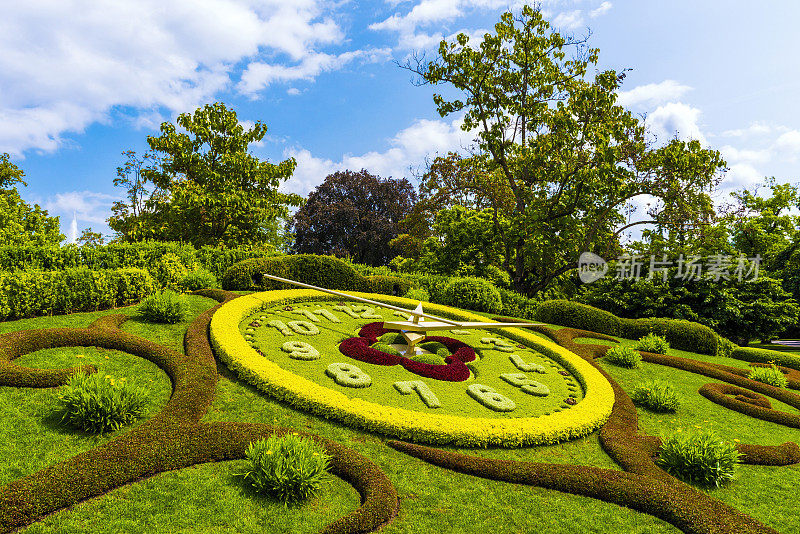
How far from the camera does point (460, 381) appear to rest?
26.5ft

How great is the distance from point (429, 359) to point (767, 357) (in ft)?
42.1

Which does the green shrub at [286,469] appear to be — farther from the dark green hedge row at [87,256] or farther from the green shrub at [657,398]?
the dark green hedge row at [87,256]

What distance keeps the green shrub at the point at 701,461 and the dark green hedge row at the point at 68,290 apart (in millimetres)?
11623

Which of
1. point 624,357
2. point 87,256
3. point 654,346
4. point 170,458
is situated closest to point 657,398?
point 624,357

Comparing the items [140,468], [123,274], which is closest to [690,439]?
[140,468]

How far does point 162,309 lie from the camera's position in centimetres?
909

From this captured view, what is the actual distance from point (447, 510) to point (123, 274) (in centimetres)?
974

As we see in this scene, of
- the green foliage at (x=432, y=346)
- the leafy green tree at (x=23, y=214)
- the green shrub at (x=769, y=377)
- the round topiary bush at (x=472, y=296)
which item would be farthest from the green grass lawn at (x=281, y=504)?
the leafy green tree at (x=23, y=214)

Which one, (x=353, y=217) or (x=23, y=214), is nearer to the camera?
(x=23, y=214)

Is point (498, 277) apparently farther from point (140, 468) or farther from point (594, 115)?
point (140, 468)

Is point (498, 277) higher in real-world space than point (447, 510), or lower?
higher

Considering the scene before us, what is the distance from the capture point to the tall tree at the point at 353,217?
135 ft

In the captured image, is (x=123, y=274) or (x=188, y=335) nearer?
(x=188, y=335)

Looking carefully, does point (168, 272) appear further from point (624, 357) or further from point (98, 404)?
point (624, 357)
